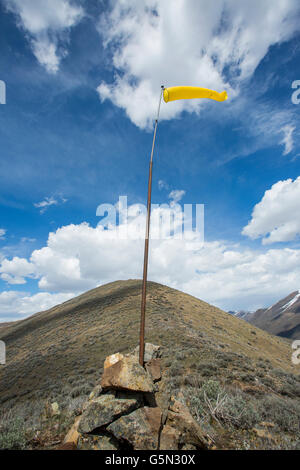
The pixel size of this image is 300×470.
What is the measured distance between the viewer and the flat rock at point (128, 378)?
5.69 meters

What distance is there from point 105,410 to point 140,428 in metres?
1.02

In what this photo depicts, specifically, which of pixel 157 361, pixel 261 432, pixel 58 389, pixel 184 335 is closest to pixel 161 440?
pixel 261 432

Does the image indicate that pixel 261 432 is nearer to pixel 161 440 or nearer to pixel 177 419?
pixel 177 419

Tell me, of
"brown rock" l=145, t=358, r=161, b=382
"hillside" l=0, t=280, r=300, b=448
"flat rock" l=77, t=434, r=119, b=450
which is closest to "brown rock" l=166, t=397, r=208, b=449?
"hillside" l=0, t=280, r=300, b=448

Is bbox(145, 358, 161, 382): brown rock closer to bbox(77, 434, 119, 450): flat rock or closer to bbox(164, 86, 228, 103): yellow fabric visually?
bbox(77, 434, 119, 450): flat rock

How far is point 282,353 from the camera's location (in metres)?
33.7

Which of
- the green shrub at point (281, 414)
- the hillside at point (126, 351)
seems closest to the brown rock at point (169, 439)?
the hillside at point (126, 351)

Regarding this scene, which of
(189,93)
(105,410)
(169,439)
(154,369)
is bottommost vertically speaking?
(169,439)

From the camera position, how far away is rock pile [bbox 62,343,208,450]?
16.1 ft

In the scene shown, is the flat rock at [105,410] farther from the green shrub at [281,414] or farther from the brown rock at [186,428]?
the green shrub at [281,414]

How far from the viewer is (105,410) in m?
5.38

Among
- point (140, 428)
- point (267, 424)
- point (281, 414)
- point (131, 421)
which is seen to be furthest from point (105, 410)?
point (281, 414)

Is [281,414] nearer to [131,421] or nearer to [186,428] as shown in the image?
[186,428]
